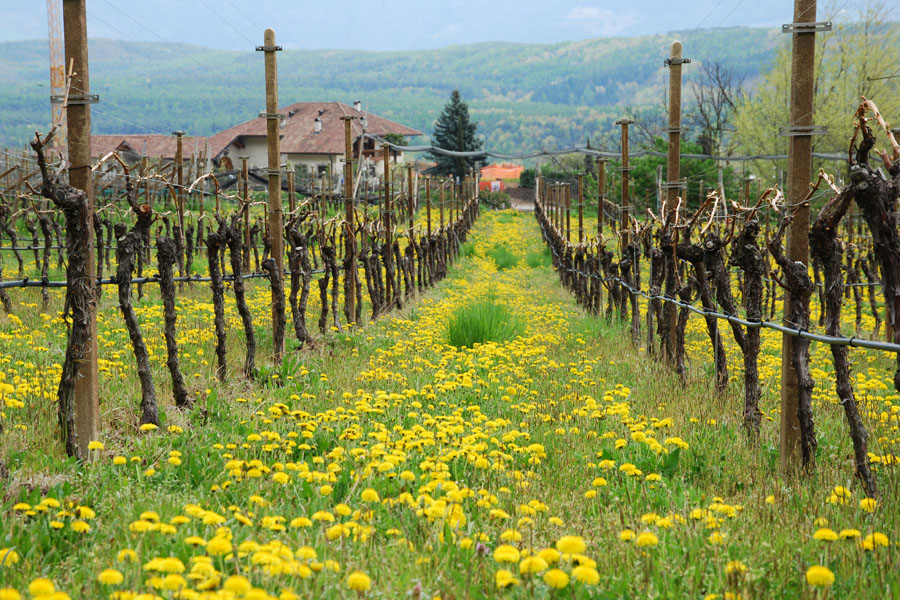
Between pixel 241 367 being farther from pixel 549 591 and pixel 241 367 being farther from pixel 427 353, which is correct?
pixel 549 591

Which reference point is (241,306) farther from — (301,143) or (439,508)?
(301,143)

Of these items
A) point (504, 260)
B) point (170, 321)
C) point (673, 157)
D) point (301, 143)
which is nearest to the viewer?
point (170, 321)

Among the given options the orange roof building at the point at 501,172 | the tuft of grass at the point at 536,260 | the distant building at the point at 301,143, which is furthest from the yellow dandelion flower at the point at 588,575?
the orange roof building at the point at 501,172

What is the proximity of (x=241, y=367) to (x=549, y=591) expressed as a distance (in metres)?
5.36

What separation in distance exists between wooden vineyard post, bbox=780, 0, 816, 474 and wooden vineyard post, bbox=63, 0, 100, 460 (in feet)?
13.8

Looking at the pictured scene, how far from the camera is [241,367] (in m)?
7.61

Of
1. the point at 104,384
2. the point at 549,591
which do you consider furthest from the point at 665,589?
the point at 104,384

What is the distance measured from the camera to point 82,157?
4.92m

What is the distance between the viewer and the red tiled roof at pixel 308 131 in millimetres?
61156

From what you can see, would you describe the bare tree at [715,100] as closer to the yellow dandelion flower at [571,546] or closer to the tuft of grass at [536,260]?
the tuft of grass at [536,260]

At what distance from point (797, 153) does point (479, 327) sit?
493cm

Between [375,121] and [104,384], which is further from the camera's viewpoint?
[375,121]

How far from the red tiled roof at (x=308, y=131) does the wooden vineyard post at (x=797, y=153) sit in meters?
53.5

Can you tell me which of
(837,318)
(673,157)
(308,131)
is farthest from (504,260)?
(308,131)
